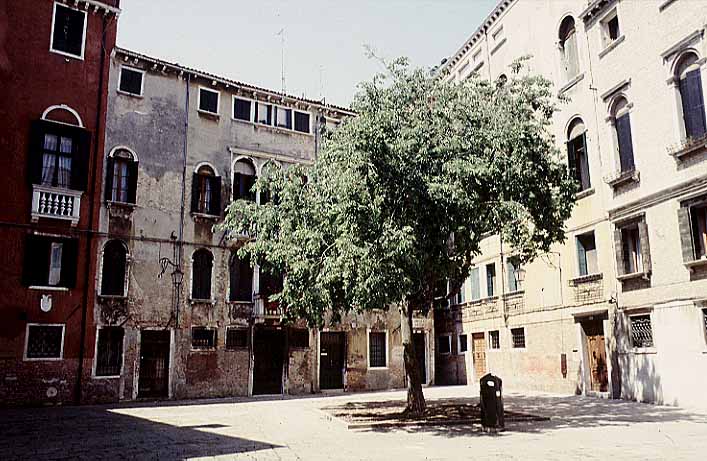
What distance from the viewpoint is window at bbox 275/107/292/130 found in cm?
2416

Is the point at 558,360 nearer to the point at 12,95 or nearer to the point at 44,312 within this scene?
the point at 44,312

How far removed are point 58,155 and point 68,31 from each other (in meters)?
4.37

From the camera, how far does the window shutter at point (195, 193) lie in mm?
21703

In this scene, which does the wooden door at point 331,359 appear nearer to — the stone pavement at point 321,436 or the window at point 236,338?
the window at point 236,338

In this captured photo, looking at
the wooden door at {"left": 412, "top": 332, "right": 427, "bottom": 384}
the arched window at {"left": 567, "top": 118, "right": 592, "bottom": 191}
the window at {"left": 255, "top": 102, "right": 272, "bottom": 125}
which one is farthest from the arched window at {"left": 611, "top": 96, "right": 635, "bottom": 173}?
the window at {"left": 255, "top": 102, "right": 272, "bottom": 125}

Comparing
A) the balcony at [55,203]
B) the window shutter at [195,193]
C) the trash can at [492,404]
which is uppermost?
the window shutter at [195,193]

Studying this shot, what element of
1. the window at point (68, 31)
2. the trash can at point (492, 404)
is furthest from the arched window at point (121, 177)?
the trash can at point (492, 404)

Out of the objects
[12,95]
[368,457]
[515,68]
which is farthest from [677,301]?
[12,95]

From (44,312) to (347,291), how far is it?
10.8 metres

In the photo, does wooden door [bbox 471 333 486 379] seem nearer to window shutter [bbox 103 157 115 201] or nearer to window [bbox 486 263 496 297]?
window [bbox 486 263 496 297]

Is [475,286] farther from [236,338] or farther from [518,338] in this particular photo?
[236,338]

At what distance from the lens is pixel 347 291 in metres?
12.7

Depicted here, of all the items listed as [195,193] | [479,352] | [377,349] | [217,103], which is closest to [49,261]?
[195,193]

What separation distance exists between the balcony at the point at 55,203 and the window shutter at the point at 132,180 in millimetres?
1935
